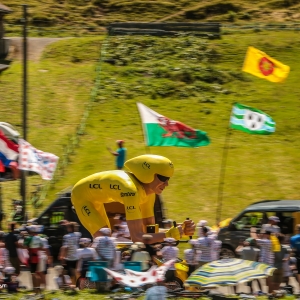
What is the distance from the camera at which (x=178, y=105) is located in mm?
33031

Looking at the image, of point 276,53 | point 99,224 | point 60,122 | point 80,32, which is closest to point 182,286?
point 99,224

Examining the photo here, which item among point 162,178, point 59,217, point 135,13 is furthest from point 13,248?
point 135,13

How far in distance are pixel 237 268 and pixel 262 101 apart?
21392 millimetres

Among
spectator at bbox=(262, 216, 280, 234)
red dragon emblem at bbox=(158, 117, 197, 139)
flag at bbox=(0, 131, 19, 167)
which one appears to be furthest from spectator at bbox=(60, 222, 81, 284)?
flag at bbox=(0, 131, 19, 167)

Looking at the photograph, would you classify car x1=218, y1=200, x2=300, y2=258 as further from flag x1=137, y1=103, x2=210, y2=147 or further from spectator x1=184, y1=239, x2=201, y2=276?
spectator x1=184, y1=239, x2=201, y2=276

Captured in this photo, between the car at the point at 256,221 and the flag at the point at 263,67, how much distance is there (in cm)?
351

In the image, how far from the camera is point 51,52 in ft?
128

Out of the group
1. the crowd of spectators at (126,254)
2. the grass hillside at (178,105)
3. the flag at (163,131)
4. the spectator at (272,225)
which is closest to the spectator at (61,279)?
the crowd of spectators at (126,254)

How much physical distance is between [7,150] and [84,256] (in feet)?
17.6

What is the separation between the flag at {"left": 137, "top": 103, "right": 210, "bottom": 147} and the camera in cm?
1817

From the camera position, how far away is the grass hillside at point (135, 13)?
1845 inches

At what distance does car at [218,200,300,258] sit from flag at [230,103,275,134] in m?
2.15

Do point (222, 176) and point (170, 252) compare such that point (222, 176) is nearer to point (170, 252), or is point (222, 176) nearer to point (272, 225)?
point (272, 225)

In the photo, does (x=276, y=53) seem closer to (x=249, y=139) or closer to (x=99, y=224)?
(x=249, y=139)
